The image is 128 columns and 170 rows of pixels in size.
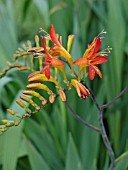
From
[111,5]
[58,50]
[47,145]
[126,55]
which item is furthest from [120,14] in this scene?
[58,50]

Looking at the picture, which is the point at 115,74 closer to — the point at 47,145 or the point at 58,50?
the point at 47,145

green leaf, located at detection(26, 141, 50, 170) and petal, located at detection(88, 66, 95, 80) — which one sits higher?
petal, located at detection(88, 66, 95, 80)

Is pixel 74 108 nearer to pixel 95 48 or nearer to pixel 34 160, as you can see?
pixel 34 160

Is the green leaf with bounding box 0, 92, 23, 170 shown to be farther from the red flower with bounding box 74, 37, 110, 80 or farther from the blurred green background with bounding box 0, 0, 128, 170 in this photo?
the red flower with bounding box 74, 37, 110, 80

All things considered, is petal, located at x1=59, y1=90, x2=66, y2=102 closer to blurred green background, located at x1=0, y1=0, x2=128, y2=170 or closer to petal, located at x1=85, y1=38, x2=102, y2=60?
petal, located at x1=85, y1=38, x2=102, y2=60

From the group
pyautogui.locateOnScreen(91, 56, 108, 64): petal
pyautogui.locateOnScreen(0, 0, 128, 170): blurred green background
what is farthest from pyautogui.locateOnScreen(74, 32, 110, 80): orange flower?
pyautogui.locateOnScreen(0, 0, 128, 170): blurred green background

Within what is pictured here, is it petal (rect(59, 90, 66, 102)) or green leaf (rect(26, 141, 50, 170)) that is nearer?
petal (rect(59, 90, 66, 102))

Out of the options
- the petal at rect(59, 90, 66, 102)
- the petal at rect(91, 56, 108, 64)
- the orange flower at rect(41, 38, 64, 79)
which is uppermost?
the orange flower at rect(41, 38, 64, 79)

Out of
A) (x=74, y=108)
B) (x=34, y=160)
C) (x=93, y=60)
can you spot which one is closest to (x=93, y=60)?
(x=93, y=60)
